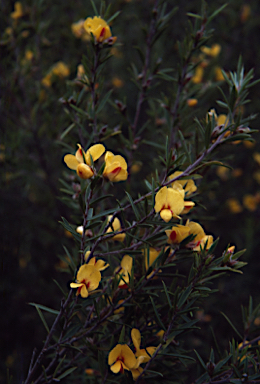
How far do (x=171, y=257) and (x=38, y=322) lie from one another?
→ 5.54ft

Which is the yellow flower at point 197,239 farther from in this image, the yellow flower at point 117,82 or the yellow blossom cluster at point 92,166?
the yellow flower at point 117,82

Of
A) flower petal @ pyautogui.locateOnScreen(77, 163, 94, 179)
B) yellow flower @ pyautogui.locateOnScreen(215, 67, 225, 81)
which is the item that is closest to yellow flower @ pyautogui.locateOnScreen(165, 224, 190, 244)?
flower petal @ pyautogui.locateOnScreen(77, 163, 94, 179)

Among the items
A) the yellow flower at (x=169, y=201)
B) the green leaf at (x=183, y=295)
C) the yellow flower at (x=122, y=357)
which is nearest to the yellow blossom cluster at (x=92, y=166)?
the yellow flower at (x=169, y=201)

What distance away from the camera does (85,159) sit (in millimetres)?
726

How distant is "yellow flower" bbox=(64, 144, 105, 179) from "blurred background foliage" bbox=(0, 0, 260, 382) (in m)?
0.84

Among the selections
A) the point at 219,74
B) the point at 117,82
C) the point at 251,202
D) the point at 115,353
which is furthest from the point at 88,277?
the point at 117,82

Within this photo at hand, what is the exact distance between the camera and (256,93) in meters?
2.61

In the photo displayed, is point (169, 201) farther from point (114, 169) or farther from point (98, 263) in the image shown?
point (98, 263)

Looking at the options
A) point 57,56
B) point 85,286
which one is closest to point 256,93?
point 57,56

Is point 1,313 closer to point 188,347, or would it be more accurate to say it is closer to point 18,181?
point 18,181

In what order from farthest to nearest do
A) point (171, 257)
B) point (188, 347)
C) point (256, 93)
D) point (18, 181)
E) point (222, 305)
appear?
point (256, 93) → point (18, 181) → point (222, 305) → point (188, 347) → point (171, 257)

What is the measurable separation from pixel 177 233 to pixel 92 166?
0.89 feet

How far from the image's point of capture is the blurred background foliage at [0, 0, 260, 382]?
1713 mm

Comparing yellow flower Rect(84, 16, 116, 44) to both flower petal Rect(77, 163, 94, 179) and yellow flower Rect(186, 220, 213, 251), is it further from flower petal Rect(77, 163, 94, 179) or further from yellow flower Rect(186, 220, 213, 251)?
yellow flower Rect(186, 220, 213, 251)
